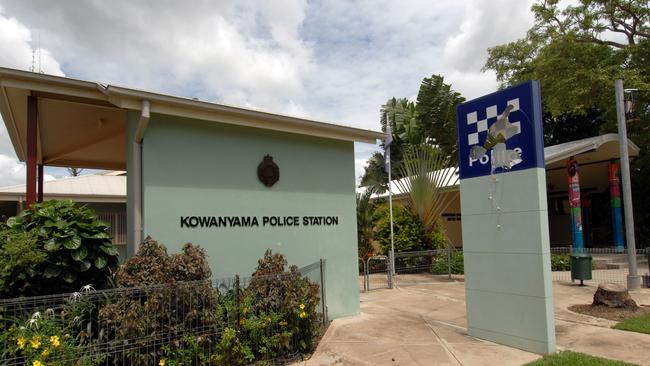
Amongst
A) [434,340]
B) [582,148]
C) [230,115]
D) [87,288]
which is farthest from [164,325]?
[582,148]

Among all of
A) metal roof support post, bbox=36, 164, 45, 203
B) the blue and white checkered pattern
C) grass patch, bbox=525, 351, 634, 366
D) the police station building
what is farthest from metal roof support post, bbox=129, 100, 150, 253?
grass patch, bbox=525, 351, 634, 366

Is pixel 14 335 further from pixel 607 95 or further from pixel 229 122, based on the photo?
pixel 607 95

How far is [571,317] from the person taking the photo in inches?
341

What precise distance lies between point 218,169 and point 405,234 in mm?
11237

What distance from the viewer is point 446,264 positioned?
1584cm

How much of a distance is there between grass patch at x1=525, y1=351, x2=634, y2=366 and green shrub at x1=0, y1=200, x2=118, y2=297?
587 centimetres

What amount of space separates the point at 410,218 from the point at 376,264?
2.27 meters

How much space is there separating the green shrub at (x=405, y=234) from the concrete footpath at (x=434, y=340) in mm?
7100

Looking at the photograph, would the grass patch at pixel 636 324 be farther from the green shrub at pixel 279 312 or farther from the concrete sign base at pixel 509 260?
the green shrub at pixel 279 312

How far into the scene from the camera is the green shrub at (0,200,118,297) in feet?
17.3

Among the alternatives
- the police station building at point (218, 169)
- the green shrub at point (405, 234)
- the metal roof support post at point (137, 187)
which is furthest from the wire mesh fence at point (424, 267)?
the metal roof support post at point (137, 187)

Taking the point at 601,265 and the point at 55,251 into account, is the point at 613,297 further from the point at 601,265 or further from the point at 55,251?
the point at 55,251

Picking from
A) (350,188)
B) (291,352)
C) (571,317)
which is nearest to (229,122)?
(350,188)

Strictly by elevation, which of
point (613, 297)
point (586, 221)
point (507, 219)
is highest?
point (507, 219)
